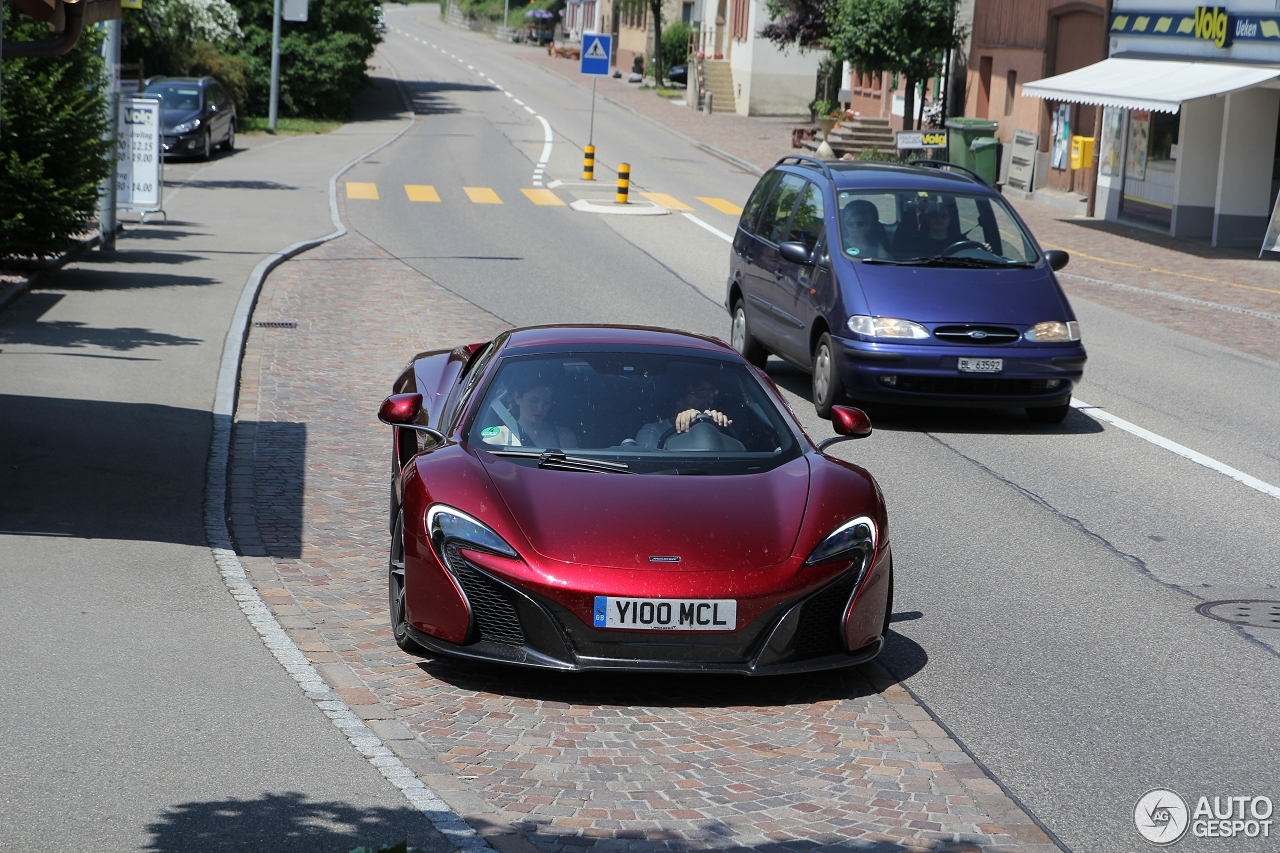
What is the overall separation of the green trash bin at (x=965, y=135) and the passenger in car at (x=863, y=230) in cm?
2499

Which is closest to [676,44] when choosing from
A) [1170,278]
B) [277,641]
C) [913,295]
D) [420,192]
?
[420,192]

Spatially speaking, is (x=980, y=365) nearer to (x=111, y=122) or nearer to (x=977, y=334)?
(x=977, y=334)

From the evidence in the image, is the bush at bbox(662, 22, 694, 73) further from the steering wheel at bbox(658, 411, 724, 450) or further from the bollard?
the steering wheel at bbox(658, 411, 724, 450)

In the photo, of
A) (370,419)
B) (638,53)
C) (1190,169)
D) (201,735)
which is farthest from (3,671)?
(638,53)

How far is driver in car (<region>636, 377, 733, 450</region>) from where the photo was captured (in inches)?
279

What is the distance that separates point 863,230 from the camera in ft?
42.3

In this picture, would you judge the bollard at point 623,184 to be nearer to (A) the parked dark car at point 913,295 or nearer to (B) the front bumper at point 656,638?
(A) the parked dark car at point 913,295

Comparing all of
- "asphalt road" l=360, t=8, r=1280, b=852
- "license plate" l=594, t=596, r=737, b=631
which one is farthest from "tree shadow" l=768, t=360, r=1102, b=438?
"license plate" l=594, t=596, r=737, b=631

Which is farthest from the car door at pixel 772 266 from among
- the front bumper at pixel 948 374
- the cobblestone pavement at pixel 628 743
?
the cobblestone pavement at pixel 628 743

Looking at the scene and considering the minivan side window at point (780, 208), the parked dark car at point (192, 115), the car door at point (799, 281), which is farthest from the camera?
the parked dark car at point (192, 115)

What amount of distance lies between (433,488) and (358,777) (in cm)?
152

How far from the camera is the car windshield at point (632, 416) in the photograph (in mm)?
6887

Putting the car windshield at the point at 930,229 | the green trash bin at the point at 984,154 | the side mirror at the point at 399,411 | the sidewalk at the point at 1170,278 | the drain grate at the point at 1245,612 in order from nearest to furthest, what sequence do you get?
the drain grate at the point at 1245,612
the side mirror at the point at 399,411
the car windshield at the point at 930,229
the sidewalk at the point at 1170,278
the green trash bin at the point at 984,154

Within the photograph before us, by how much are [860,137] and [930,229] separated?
3364cm
